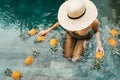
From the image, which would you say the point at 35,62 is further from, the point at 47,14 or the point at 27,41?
the point at 47,14

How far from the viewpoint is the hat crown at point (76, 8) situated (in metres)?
6.51

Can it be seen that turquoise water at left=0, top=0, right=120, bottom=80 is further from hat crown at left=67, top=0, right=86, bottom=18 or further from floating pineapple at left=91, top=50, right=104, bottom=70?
hat crown at left=67, top=0, right=86, bottom=18

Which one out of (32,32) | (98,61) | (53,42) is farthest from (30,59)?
(98,61)

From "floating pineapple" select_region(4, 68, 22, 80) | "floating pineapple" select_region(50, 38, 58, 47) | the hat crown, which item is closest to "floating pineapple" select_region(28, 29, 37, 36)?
"floating pineapple" select_region(50, 38, 58, 47)

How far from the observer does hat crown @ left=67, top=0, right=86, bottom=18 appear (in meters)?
6.51

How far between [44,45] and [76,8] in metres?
1.94

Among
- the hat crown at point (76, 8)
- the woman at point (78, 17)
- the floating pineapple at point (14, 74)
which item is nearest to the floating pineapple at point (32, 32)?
the floating pineapple at point (14, 74)

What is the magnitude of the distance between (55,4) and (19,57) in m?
2.20

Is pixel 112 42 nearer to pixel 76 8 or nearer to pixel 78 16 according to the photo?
pixel 78 16

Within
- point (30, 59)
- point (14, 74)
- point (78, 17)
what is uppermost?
point (78, 17)

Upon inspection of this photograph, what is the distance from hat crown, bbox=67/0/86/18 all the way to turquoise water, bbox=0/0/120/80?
4.86ft

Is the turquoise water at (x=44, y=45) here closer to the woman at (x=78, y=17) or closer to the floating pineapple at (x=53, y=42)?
the floating pineapple at (x=53, y=42)

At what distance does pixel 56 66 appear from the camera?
7.66 metres

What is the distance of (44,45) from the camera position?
8188 mm
